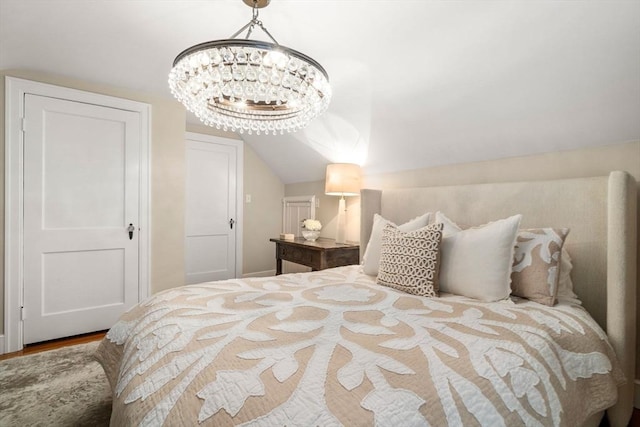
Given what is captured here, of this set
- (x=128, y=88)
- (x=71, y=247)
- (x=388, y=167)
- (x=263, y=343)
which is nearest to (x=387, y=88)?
(x=388, y=167)

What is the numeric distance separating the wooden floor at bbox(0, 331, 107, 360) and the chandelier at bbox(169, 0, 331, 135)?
221cm

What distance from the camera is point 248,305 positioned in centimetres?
136

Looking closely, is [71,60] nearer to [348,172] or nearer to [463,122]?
[348,172]

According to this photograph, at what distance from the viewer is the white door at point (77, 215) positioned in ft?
8.21

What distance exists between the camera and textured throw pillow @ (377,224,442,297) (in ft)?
5.47

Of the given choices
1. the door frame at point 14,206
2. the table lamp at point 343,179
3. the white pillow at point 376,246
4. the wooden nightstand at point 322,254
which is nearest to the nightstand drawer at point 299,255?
the wooden nightstand at point 322,254

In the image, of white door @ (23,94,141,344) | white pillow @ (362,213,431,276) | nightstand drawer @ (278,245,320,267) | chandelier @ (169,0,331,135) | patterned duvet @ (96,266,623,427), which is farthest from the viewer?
nightstand drawer @ (278,245,320,267)

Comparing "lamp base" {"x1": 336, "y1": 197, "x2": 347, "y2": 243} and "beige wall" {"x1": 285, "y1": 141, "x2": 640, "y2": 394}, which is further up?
"beige wall" {"x1": 285, "y1": 141, "x2": 640, "y2": 394}

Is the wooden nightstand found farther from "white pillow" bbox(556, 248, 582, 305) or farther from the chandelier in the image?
"white pillow" bbox(556, 248, 582, 305)

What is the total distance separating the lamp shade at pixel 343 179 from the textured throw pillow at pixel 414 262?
48.6 inches

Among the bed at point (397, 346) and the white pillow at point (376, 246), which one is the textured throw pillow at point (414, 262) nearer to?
the bed at point (397, 346)

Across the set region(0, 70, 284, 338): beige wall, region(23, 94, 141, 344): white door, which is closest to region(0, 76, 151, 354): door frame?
region(23, 94, 141, 344): white door

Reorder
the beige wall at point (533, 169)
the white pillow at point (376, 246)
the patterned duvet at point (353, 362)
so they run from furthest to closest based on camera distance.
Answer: the white pillow at point (376, 246) → the beige wall at point (533, 169) → the patterned duvet at point (353, 362)

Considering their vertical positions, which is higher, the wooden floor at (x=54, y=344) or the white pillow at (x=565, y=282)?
the white pillow at (x=565, y=282)
